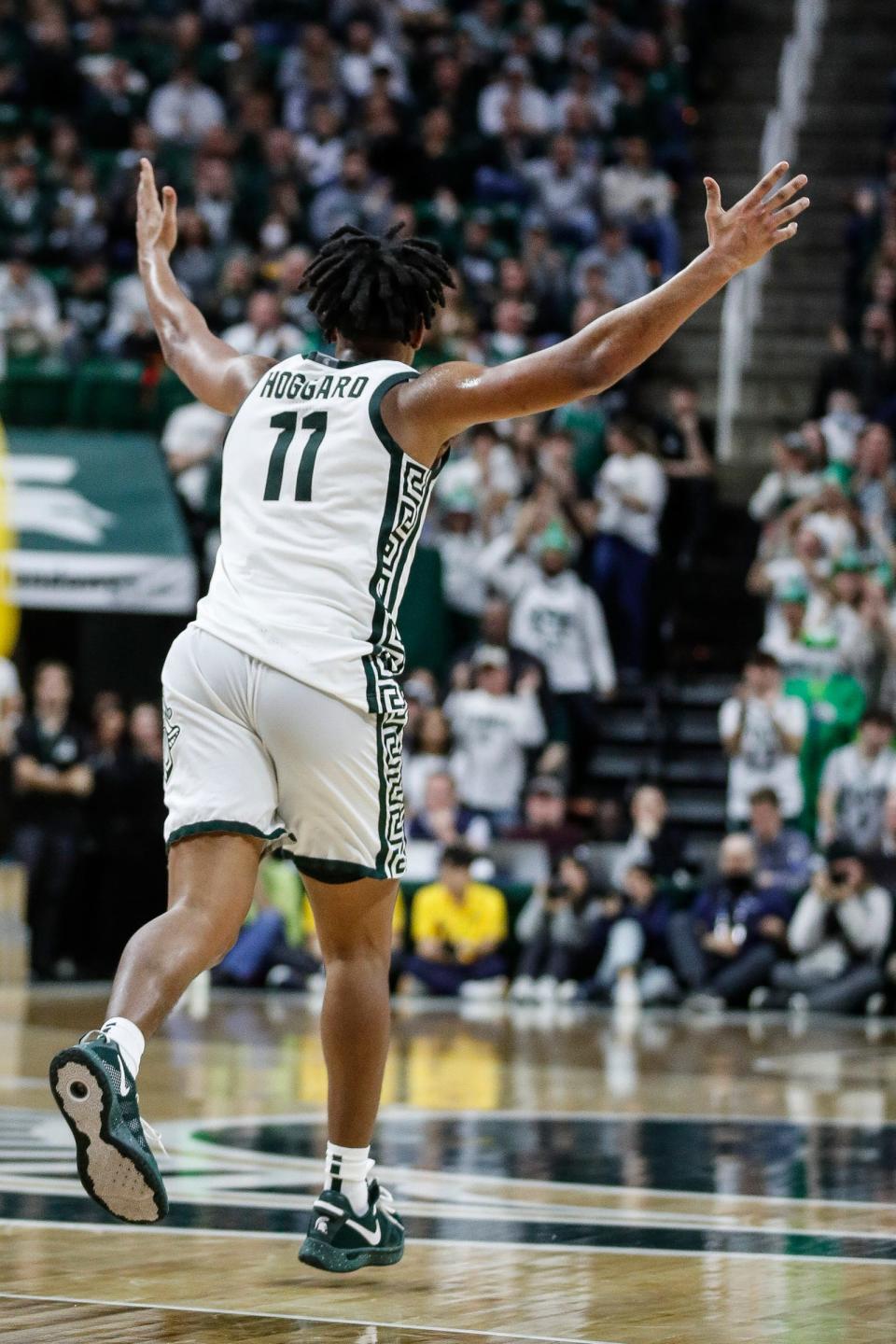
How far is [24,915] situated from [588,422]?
5.97 m

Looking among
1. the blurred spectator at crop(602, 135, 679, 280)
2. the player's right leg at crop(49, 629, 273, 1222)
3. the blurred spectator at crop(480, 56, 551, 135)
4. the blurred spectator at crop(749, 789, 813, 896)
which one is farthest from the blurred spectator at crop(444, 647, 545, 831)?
the player's right leg at crop(49, 629, 273, 1222)

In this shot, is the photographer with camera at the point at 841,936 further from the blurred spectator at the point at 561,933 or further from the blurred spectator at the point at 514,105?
the blurred spectator at the point at 514,105

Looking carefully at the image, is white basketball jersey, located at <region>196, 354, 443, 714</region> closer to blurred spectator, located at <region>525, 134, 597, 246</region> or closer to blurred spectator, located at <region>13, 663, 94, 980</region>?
blurred spectator, located at <region>13, 663, 94, 980</region>

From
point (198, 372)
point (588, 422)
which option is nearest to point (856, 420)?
point (588, 422)

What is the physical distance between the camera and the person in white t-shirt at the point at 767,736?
15203mm

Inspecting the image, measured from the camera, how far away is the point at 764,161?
72.6 feet

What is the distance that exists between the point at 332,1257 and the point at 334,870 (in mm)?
819

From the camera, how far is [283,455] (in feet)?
16.3

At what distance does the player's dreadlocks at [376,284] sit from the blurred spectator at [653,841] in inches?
397

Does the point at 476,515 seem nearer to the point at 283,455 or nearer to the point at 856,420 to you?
the point at 856,420

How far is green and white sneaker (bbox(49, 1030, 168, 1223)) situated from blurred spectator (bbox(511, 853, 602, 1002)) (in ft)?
34.2

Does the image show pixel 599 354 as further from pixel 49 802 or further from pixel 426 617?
pixel 426 617

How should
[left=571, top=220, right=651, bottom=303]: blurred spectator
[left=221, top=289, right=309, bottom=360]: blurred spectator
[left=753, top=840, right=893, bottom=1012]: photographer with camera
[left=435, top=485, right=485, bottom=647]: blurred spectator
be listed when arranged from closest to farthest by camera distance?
1. [left=753, top=840, right=893, bottom=1012]: photographer with camera
2. [left=435, top=485, right=485, bottom=647]: blurred spectator
3. [left=221, top=289, right=309, bottom=360]: blurred spectator
4. [left=571, top=220, right=651, bottom=303]: blurred spectator

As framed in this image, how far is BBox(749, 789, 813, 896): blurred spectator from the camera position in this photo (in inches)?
576
